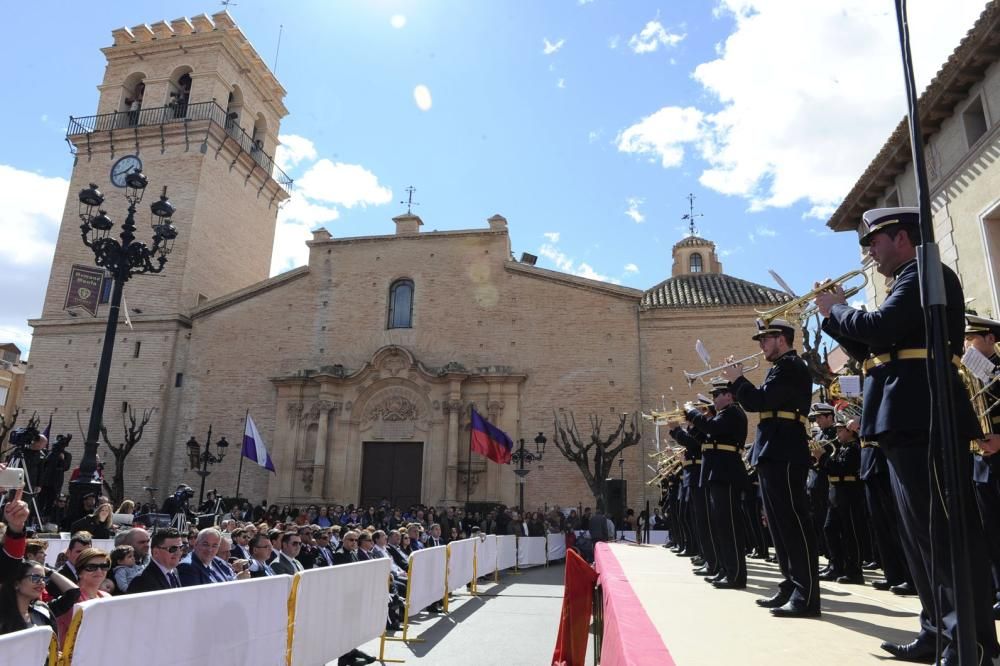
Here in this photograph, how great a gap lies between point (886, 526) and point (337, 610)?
469 centimetres

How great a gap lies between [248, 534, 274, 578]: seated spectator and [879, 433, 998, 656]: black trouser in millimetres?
6011

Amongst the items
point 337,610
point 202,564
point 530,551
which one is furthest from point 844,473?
point 530,551

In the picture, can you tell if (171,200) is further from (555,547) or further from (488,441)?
(555,547)

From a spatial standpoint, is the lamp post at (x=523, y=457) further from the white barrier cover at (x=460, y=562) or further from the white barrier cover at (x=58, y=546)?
the white barrier cover at (x=58, y=546)

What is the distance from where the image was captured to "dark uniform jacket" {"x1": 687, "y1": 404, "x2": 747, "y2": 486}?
550 cm

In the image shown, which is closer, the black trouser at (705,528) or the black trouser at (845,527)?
the black trouser at (705,528)

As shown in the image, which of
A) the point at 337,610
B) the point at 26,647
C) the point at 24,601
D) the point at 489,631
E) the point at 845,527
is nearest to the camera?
the point at 26,647

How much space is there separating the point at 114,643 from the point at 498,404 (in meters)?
22.0

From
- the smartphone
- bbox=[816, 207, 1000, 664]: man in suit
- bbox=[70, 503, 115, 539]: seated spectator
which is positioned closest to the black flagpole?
bbox=[816, 207, 1000, 664]: man in suit

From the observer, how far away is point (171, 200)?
29.0 m

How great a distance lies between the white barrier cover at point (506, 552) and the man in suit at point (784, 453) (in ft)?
40.0

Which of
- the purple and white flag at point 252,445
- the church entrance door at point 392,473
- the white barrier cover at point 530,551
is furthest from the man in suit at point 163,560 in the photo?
the church entrance door at point 392,473

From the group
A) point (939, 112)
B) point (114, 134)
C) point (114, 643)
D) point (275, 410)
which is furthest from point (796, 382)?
point (114, 134)

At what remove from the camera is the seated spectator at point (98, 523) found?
9.08 meters
